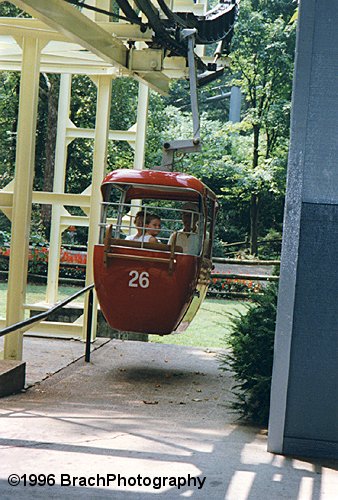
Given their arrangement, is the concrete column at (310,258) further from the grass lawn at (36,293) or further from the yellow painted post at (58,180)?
the grass lawn at (36,293)

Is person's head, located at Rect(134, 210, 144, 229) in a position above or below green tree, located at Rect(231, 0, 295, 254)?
below

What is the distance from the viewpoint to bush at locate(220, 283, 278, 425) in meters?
8.69

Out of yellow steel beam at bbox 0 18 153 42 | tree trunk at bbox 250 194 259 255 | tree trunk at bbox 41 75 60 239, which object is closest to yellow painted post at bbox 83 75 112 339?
yellow steel beam at bbox 0 18 153 42

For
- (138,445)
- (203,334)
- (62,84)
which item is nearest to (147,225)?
(62,84)

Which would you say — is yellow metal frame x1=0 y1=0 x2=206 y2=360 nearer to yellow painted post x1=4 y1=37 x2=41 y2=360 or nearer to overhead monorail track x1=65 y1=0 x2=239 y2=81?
yellow painted post x1=4 y1=37 x2=41 y2=360

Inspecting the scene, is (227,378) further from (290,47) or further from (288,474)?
(290,47)

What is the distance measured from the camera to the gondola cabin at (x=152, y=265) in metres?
11.8

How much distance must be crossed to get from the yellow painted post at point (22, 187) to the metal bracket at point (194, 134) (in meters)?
1.84

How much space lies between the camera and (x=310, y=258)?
714 centimetres

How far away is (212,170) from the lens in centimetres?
3491

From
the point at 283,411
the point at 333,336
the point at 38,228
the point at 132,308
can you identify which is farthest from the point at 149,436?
the point at 38,228

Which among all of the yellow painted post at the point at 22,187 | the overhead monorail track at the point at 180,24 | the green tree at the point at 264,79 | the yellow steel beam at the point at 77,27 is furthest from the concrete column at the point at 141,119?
the green tree at the point at 264,79

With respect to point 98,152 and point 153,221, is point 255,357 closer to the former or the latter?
point 153,221

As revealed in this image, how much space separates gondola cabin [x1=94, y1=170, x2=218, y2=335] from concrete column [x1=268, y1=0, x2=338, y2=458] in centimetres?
455
